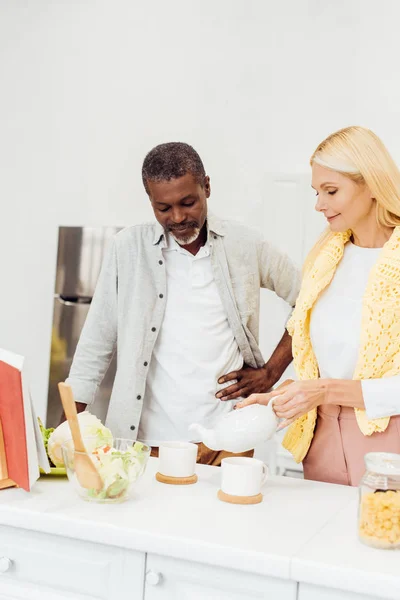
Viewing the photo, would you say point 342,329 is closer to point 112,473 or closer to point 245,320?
point 245,320

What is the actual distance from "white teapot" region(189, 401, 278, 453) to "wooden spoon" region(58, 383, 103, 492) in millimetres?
264

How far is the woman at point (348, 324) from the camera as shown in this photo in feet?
5.93

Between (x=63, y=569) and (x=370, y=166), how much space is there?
3.89 feet

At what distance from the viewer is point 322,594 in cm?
128

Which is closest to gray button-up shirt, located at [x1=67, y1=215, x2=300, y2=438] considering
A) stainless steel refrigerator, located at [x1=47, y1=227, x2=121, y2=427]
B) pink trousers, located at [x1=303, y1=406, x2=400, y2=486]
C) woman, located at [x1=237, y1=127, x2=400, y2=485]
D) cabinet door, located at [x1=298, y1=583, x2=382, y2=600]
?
woman, located at [x1=237, y1=127, x2=400, y2=485]

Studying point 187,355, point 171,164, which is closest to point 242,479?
point 187,355

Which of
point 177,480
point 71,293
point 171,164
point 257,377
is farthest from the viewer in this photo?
point 71,293

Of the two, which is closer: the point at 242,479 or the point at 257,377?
the point at 242,479

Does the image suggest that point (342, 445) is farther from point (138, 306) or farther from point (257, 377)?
point (138, 306)

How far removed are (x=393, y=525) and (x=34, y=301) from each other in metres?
3.21

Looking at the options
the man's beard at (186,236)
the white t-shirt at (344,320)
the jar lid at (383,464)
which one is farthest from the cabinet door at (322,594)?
the man's beard at (186,236)

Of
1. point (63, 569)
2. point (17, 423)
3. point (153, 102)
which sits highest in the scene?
point (153, 102)

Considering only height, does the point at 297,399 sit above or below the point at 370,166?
below

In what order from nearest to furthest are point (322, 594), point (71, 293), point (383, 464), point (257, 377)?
1. point (322, 594)
2. point (383, 464)
3. point (257, 377)
4. point (71, 293)
